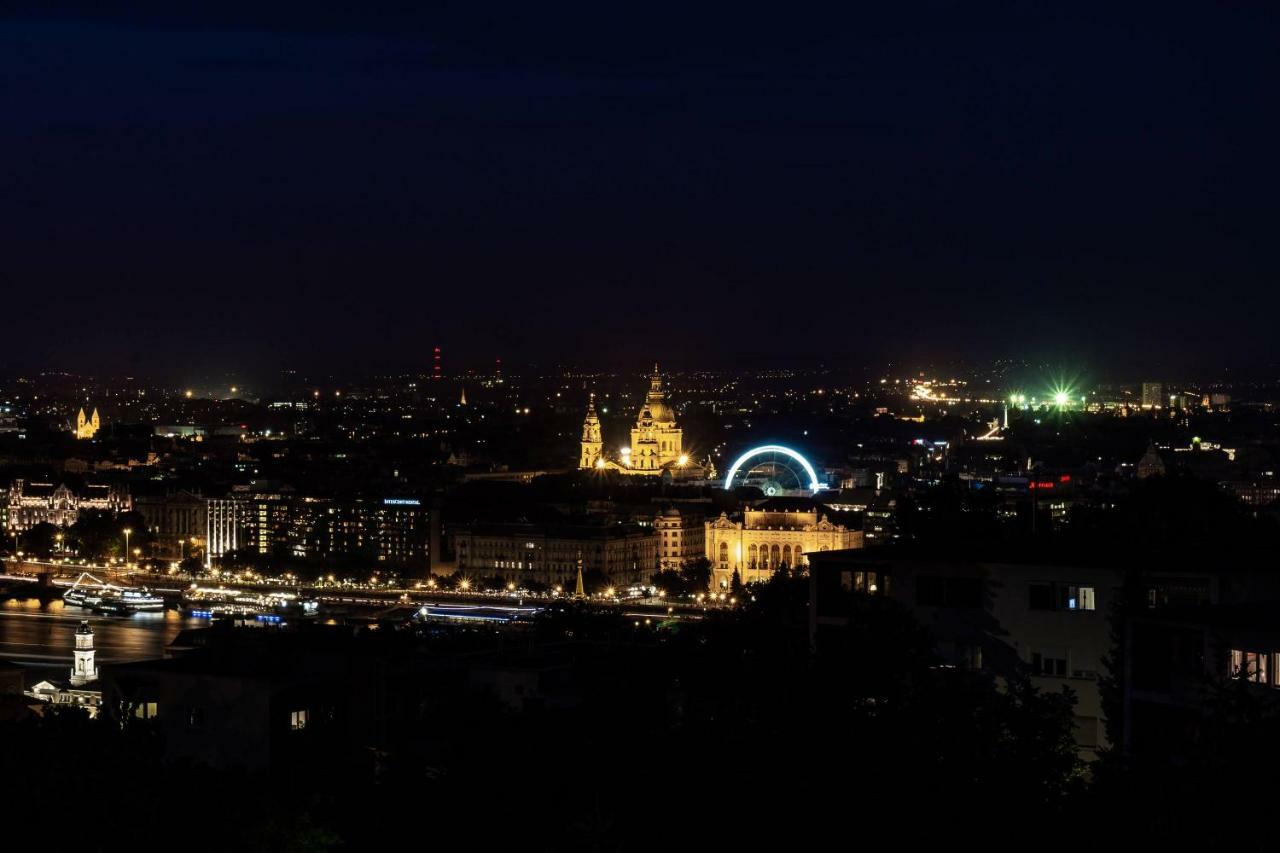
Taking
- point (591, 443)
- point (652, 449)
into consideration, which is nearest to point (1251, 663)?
point (652, 449)

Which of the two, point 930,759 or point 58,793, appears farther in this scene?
point 58,793

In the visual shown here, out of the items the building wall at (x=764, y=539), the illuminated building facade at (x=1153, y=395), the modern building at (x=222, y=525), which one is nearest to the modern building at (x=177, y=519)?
the modern building at (x=222, y=525)

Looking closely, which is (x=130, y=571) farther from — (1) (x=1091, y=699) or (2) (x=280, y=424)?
(2) (x=280, y=424)

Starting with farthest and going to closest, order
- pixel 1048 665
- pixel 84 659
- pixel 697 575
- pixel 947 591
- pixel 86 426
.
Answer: pixel 86 426 → pixel 697 575 → pixel 84 659 → pixel 947 591 → pixel 1048 665

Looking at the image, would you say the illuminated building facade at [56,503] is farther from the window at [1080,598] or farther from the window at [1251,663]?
the window at [1251,663]

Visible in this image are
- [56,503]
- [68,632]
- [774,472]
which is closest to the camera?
[68,632]

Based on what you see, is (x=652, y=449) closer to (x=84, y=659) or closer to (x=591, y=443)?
(x=591, y=443)

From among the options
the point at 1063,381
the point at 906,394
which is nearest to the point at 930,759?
the point at 1063,381

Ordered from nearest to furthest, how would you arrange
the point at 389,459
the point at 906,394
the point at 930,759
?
the point at 930,759, the point at 389,459, the point at 906,394
